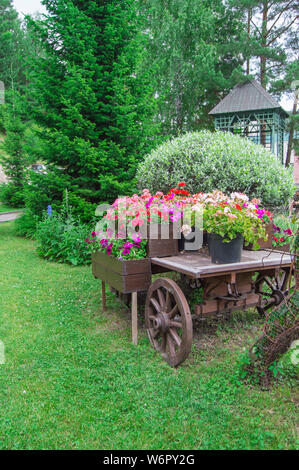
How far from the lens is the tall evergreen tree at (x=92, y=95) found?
7.52 metres

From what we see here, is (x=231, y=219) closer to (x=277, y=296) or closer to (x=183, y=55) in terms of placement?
(x=277, y=296)

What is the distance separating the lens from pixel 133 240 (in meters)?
3.71

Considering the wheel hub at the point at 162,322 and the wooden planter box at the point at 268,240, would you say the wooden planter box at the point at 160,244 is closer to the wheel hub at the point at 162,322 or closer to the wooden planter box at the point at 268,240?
the wheel hub at the point at 162,322

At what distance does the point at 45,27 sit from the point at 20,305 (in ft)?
22.1

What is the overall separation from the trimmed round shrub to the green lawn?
2.19 m

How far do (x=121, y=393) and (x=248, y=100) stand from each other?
45.6 ft

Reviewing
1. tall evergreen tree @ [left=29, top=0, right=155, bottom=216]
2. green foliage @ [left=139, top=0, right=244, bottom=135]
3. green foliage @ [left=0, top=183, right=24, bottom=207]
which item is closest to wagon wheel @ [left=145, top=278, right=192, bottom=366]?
tall evergreen tree @ [left=29, top=0, right=155, bottom=216]

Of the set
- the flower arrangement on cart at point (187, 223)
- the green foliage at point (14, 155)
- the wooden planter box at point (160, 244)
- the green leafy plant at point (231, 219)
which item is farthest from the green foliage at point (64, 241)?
the green foliage at point (14, 155)

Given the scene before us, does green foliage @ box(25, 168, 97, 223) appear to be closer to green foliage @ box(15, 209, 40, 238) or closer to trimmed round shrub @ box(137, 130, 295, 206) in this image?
green foliage @ box(15, 209, 40, 238)

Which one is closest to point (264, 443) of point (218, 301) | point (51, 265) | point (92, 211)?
point (218, 301)

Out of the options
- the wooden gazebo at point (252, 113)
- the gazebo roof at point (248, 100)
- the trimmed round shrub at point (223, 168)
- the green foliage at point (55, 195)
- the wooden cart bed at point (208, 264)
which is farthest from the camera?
the wooden gazebo at point (252, 113)

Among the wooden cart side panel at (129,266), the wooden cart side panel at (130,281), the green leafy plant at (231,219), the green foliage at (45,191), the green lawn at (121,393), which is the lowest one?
the green lawn at (121,393)

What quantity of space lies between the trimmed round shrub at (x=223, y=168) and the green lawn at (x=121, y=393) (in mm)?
2194

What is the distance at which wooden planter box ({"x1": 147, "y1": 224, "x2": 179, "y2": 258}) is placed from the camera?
362 cm
